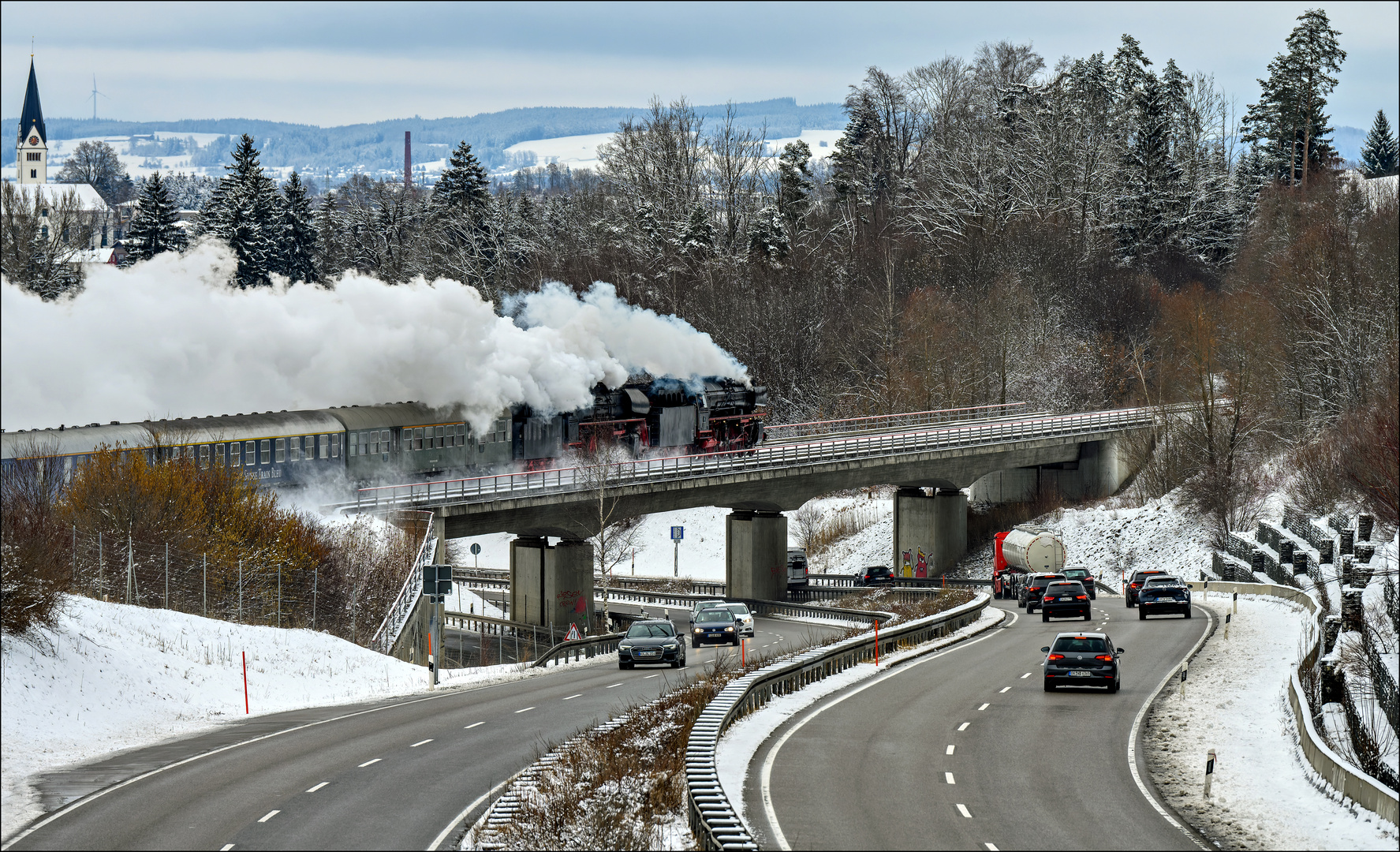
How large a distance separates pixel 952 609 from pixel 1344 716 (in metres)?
17.6

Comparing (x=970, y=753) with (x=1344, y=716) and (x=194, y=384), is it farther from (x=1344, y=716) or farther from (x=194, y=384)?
(x=194, y=384)

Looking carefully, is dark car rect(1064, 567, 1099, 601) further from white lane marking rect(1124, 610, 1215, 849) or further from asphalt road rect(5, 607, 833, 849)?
asphalt road rect(5, 607, 833, 849)

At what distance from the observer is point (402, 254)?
5217 inches

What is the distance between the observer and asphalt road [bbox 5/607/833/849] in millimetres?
18766

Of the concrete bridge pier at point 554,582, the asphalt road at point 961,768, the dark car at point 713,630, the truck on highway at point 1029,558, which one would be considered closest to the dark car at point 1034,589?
the truck on highway at point 1029,558

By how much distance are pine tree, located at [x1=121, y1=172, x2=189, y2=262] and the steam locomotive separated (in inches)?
2307

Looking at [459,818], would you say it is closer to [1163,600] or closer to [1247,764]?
[1247,764]

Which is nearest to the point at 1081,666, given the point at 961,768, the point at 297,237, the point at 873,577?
the point at 961,768

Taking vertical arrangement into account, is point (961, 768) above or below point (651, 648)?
above

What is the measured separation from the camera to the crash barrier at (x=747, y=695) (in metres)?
17.5

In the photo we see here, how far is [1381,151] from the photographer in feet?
504

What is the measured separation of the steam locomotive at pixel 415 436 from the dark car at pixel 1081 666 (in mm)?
31230

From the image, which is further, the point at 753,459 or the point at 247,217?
the point at 247,217

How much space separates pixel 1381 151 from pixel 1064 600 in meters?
123
